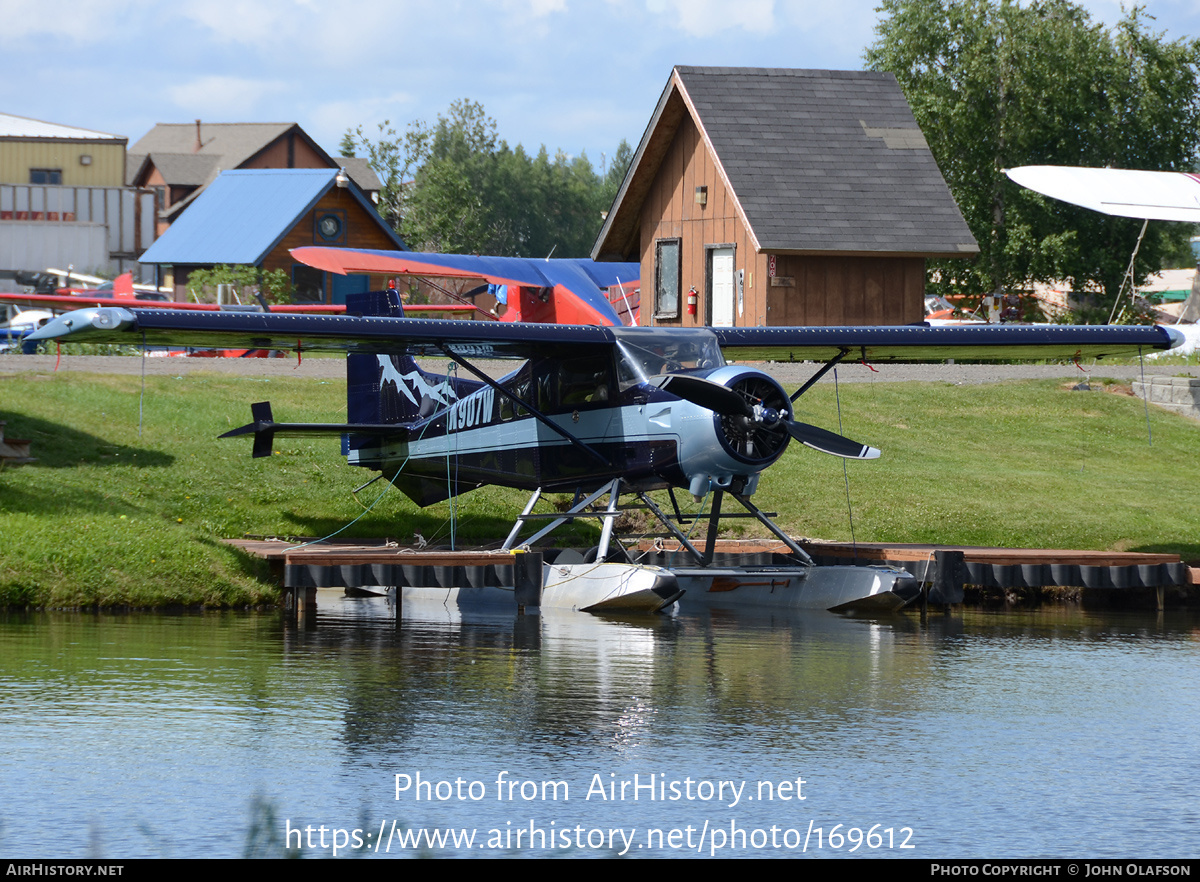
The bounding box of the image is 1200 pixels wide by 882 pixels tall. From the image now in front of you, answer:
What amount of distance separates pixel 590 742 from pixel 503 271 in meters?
21.9

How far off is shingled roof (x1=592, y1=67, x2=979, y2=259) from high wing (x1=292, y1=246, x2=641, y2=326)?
3.23 meters

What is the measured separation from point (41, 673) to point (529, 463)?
6.59 m

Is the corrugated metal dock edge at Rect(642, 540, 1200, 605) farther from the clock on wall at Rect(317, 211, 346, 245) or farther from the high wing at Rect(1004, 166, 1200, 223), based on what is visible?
the clock on wall at Rect(317, 211, 346, 245)

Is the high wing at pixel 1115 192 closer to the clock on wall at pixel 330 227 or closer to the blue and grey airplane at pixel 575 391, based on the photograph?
the blue and grey airplane at pixel 575 391

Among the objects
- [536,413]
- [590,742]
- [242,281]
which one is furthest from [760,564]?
[242,281]

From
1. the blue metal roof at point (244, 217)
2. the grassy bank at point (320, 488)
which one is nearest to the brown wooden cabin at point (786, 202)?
the grassy bank at point (320, 488)

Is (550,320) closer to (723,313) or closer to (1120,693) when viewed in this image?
(723,313)

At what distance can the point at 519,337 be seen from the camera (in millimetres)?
14719

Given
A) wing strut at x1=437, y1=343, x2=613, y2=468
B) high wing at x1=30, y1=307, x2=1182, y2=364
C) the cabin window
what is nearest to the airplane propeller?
wing strut at x1=437, y1=343, x2=613, y2=468

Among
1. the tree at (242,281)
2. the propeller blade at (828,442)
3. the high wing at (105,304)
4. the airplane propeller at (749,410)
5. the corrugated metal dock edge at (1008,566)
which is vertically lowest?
the corrugated metal dock edge at (1008,566)

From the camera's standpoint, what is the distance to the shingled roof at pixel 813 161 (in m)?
29.3

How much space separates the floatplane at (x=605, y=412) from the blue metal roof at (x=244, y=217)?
84.1ft

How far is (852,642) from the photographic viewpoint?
13.4m

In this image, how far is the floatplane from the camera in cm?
1395
